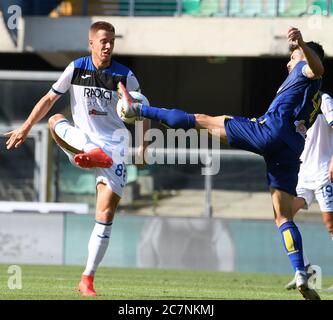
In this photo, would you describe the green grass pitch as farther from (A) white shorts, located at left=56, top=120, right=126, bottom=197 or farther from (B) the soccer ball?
(B) the soccer ball

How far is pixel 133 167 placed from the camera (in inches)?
768

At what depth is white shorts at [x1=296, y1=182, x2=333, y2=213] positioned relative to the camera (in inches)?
509

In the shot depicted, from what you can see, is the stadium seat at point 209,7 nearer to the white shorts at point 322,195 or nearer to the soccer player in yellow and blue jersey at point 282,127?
the white shorts at point 322,195

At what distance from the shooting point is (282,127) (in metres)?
9.63

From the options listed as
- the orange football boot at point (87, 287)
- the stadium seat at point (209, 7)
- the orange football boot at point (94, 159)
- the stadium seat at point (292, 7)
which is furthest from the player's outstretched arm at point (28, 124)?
the stadium seat at point (209, 7)

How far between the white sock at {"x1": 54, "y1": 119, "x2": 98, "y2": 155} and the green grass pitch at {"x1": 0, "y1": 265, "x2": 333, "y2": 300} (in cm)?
134

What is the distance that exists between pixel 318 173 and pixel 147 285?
2.47m

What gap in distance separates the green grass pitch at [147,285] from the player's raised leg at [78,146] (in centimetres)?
117

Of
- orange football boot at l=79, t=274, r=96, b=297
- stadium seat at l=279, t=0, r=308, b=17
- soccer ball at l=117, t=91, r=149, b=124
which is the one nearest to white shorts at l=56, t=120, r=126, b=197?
soccer ball at l=117, t=91, r=149, b=124

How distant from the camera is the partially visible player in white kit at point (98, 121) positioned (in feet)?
33.7

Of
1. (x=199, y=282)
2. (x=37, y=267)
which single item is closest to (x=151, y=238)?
(x=37, y=267)

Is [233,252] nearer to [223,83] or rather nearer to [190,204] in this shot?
[190,204]

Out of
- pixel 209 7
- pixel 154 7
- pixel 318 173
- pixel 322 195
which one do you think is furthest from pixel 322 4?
pixel 322 195
